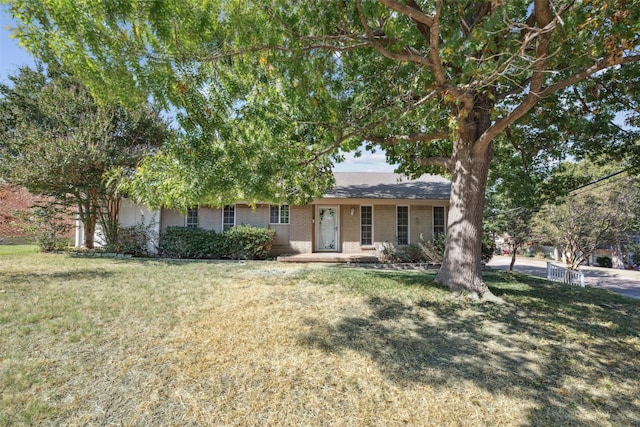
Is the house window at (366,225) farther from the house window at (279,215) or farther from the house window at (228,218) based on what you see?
the house window at (228,218)

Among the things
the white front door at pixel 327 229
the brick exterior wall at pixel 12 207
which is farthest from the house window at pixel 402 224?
the brick exterior wall at pixel 12 207

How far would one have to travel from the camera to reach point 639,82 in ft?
22.9

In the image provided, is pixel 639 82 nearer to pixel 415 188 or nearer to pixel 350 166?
pixel 415 188

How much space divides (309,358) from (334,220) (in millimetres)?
11923

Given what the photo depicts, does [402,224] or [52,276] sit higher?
[402,224]

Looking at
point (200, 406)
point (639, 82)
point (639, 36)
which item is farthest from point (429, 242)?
point (200, 406)

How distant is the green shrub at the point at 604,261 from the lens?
23.3 m

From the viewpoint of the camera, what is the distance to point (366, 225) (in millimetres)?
15594

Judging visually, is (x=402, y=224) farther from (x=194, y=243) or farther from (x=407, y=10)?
(x=407, y=10)

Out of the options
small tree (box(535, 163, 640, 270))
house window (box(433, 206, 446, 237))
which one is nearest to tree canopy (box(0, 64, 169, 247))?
house window (box(433, 206, 446, 237))

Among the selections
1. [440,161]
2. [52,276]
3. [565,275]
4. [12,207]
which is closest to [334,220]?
[440,161]

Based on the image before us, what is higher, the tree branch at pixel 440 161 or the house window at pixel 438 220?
the tree branch at pixel 440 161

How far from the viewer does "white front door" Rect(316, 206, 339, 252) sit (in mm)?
15773

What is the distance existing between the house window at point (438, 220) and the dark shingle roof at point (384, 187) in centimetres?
90
